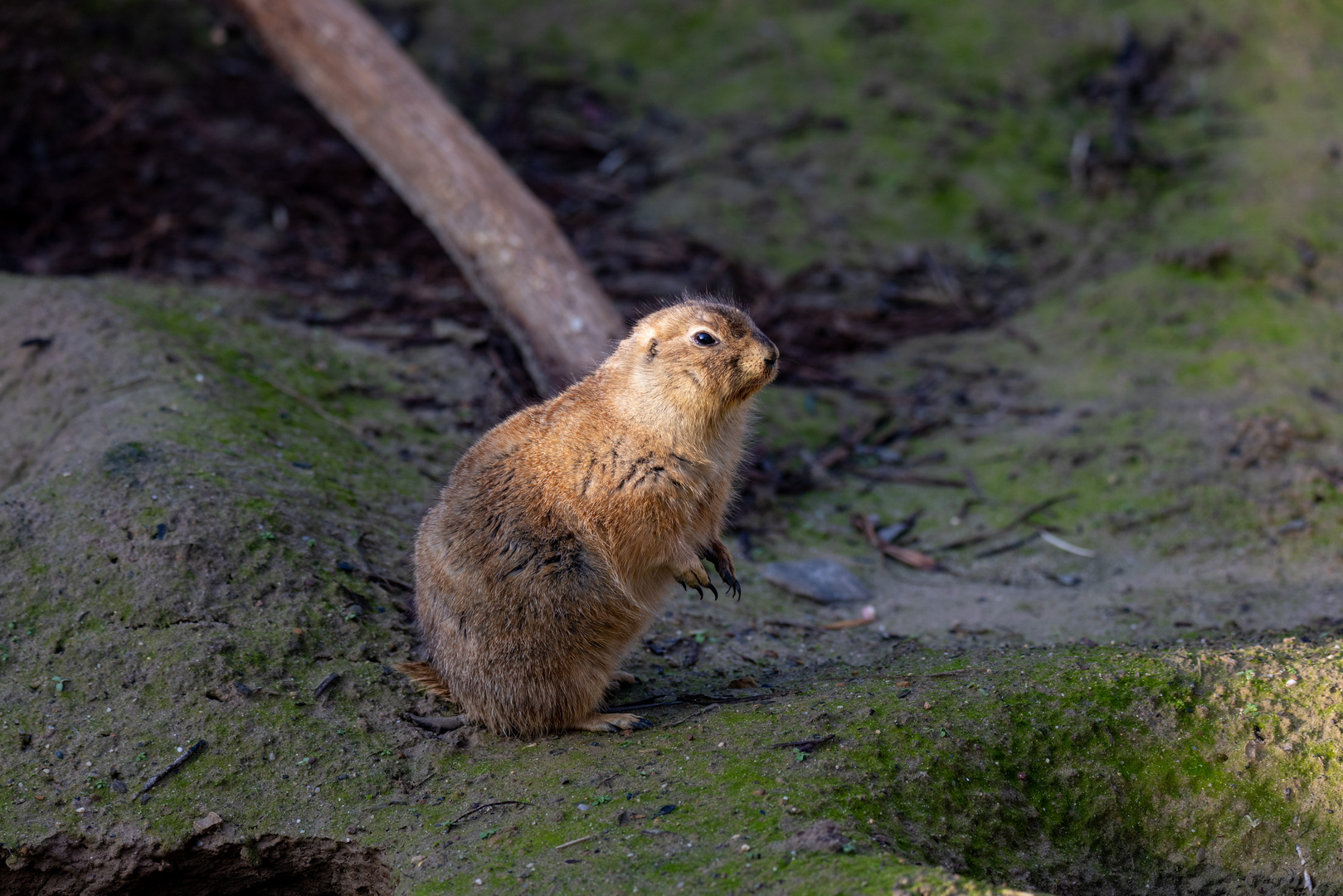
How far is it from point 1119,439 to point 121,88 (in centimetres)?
887

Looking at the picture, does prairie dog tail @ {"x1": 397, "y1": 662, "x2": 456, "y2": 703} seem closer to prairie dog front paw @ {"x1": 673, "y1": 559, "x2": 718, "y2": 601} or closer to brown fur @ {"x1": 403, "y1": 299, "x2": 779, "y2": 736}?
brown fur @ {"x1": 403, "y1": 299, "x2": 779, "y2": 736}

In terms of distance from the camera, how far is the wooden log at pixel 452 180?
22.6 ft

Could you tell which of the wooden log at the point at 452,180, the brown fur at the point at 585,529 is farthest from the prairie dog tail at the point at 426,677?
the wooden log at the point at 452,180

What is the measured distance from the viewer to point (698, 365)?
176 inches

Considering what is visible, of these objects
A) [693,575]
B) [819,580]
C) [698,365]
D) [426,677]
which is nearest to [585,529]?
[693,575]

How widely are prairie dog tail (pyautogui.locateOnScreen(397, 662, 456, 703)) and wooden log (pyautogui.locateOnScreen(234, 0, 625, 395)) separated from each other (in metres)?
2.19

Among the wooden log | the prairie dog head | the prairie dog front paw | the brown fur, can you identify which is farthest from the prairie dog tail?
the wooden log

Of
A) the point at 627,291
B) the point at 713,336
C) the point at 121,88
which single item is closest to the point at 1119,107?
the point at 627,291

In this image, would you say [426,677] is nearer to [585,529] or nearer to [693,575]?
[585,529]

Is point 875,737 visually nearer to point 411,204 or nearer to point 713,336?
point 713,336

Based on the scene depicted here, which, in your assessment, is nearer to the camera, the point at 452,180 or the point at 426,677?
the point at 426,677

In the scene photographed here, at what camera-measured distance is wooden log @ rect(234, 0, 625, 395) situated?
22.6 ft

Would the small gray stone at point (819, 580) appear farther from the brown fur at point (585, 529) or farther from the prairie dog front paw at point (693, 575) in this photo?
the prairie dog front paw at point (693, 575)

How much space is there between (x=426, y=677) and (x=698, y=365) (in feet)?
5.73
